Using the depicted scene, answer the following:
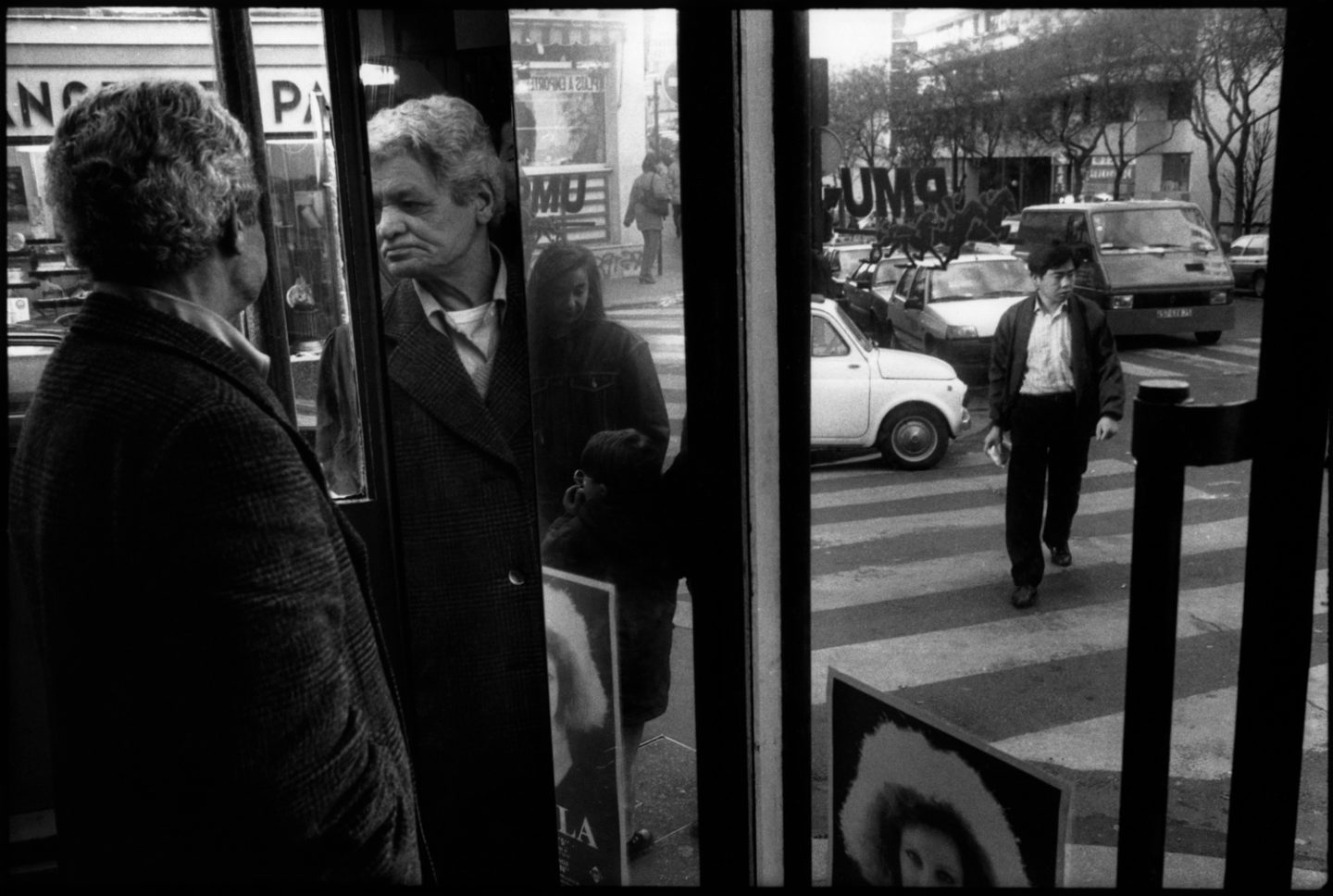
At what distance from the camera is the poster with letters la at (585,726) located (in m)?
2.24

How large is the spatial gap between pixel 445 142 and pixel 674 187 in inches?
18.5

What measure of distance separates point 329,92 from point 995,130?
3.90 ft

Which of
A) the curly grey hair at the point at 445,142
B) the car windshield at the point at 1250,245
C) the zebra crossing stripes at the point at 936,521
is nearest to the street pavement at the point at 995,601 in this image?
the zebra crossing stripes at the point at 936,521

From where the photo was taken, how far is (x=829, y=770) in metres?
2.07

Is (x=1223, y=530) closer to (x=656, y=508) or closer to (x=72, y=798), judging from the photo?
(x=656, y=508)

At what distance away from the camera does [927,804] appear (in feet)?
6.33

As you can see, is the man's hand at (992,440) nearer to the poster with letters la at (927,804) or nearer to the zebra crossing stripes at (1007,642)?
the zebra crossing stripes at (1007,642)

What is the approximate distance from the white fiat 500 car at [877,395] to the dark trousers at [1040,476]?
0.35 feet

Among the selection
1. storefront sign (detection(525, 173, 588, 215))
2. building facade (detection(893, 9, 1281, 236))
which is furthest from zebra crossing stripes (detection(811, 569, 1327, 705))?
storefront sign (detection(525, 173, 588, 215))

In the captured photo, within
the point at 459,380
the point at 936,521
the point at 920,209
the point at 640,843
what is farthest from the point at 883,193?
the point at 640,843

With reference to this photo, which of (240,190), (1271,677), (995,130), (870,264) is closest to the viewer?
(1271,677)

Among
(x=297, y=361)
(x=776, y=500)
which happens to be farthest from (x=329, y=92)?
(x=776, y=500)

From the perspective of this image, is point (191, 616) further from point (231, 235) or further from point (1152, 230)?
point (1152, 230)

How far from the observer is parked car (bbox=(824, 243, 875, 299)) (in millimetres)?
1881
